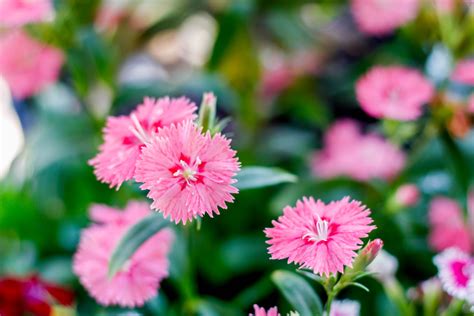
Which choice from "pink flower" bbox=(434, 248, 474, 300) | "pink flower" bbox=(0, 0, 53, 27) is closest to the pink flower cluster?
"pink flower" bbox=(434, 248, 474, 300)

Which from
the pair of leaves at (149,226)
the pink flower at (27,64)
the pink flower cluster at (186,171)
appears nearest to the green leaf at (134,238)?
the pair of leaves at (149,226)

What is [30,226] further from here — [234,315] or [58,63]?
[234,315]

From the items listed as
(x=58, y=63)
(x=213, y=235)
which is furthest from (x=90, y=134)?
(x=213, y=235)

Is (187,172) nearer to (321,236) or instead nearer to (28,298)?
(321,236)

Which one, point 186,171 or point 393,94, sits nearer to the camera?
point 186,171

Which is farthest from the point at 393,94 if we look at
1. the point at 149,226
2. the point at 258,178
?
the point at 149,226

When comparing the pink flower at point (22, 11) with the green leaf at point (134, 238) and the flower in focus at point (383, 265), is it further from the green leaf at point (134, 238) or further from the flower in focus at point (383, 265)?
the flower in focus at point (383, 265)
